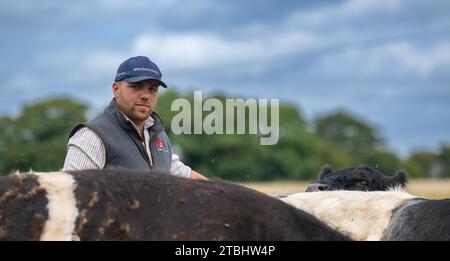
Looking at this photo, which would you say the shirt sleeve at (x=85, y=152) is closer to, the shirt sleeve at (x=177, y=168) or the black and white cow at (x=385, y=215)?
the shirt sleeve at (x=177, y=168)

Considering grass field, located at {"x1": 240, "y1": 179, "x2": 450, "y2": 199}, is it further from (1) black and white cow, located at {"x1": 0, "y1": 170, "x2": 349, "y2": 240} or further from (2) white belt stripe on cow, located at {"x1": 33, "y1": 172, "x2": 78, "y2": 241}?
(2) white belt stripe on cow, located at {"x1": 33, "y1": 172, "x2": 78, "y2": 241}

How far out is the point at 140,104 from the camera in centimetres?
624

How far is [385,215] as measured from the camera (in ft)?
18.9

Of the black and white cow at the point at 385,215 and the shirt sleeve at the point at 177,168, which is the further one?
the shirt sleeve at the point at 177,168

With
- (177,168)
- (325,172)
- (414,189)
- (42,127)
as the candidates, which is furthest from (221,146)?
(177,168)

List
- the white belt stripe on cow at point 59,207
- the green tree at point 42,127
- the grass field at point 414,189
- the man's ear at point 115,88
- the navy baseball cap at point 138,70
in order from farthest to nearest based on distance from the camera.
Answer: the green tree at point 42,127 → the grass field at point 414,189 → the man's ear at point 115,88 → the navy baseball cap at point 138,70 → the white belt stripe on cow at point 59,207

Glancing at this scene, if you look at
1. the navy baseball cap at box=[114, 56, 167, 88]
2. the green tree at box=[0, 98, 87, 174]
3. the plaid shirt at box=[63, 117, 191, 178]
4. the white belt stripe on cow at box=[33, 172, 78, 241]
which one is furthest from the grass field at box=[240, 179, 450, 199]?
the white belt stripe on cow at box=[33, 172, 78, 241]

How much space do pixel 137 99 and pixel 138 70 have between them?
0.22 m

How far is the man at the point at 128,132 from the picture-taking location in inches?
229

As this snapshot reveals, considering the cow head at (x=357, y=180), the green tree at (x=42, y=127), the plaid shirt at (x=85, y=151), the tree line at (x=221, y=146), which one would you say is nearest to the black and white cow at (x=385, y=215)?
the plaid shirt at (x=85, y=151)

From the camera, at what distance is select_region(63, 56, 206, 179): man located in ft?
19.0

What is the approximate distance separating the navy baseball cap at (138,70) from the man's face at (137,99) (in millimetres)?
63

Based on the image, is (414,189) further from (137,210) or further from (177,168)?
(137,210)
